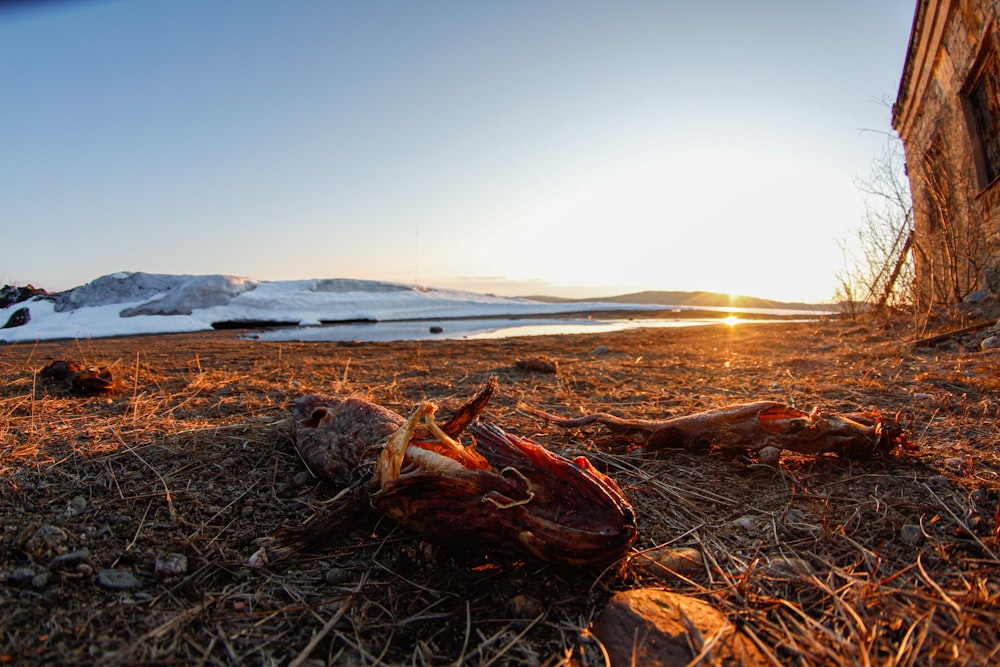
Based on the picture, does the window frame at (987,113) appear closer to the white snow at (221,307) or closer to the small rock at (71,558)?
the small rock at (71,558)

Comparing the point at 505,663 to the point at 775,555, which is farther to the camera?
the point at 775,555

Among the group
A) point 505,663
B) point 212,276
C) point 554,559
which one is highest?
point 212,276

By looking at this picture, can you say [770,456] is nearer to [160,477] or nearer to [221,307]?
[160,477]

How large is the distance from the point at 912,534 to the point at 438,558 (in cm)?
176

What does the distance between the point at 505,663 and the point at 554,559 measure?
310mm

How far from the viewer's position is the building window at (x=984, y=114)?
6.27 metres

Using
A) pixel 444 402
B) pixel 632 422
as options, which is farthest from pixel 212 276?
pixel 632 422

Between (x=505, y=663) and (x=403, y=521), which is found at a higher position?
(x=403, y=521)

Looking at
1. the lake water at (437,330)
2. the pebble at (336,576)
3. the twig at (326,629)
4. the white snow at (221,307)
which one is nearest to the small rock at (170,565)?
the pebble at (336,576)

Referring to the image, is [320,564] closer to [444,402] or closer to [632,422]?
[632,422]

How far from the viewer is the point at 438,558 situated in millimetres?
1742

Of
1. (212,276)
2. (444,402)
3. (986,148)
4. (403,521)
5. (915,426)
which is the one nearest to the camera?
(403,521)

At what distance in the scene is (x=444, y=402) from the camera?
4203 mm

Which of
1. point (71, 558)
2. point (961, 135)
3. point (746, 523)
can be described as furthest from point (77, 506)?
point (961, 135)
